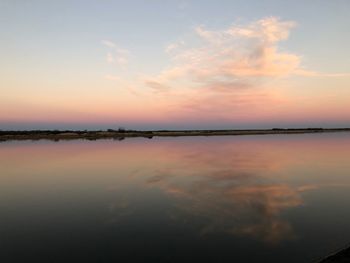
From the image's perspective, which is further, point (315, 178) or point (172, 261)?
point (315, 178)

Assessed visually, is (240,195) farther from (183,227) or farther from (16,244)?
(16,244)

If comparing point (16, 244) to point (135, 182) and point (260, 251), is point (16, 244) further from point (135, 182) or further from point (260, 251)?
point (135, 182)

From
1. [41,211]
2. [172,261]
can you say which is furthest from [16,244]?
[172,261]

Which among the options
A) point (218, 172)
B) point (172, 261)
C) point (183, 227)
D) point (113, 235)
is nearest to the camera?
point (172, 261)

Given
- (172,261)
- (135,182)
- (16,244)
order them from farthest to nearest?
(135,182)
(16,244)
(172,261)

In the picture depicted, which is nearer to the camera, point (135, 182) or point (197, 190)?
point (197, 190)

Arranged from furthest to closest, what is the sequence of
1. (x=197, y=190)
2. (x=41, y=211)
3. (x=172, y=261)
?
(x=197, y=190) → (x=41, y=211) → (x=172, y=261)

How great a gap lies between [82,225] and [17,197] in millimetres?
9378

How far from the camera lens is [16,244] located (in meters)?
13.0

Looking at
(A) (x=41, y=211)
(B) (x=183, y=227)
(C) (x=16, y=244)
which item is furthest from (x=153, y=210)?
(C) (x=16, y=244)

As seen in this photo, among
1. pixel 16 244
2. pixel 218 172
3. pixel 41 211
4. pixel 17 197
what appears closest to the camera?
pixel 16 244

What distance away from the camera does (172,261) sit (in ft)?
36.8

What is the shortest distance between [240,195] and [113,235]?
1099 centimetres

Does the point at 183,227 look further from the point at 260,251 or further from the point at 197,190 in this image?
the point at 197,190
